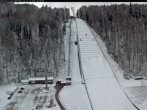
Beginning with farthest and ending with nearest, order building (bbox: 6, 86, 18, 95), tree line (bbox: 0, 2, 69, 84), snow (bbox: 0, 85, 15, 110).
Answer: tree line (bbox: 0, 2, 69, 84)
building (bbox: 6, 86, 18, 95)
snow (bbox: 0, 85, 15, 110)

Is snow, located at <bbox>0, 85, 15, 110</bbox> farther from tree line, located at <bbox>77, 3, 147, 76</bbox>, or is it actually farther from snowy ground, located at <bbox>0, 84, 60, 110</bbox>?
tree line, located at <bbox>77, 3, 147, 76</bbox>

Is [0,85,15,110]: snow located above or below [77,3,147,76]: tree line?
below

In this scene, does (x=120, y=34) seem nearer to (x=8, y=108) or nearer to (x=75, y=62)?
(x=75, y=62)

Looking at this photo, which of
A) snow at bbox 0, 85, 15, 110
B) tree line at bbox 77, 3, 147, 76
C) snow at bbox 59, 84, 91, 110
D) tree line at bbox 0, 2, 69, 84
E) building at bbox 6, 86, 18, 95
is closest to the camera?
snow at bbox 59, 84, 91, 110

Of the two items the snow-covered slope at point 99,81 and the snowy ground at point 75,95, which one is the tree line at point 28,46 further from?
the snow-covered slope at point 99,81

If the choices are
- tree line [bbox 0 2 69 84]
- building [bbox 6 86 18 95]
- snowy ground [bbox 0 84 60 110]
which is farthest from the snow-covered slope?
Result: building [bbox 6 86 18 95]

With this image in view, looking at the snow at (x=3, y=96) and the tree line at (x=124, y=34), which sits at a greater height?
the tree line at (x=124, y=34)

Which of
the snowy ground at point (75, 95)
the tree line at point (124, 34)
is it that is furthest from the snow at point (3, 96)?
the tree line at point (124, 34)
